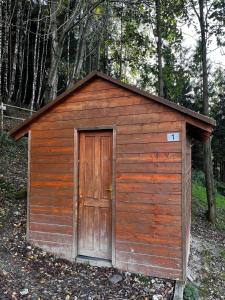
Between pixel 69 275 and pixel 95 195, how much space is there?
148 centimetres

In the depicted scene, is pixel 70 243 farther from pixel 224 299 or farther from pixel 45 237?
pixel 224 299

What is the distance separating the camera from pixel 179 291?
14.7 ft

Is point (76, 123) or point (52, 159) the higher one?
point (76, 123)

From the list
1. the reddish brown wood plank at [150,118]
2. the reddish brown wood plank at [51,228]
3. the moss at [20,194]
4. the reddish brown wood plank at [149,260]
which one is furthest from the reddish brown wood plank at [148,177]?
the moss at [20,194]

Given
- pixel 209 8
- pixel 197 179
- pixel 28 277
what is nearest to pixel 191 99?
pixel 197 179

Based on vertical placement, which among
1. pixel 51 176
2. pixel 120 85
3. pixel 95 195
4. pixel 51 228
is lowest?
pixel 51 228

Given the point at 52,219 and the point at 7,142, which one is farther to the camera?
the point at 7,142

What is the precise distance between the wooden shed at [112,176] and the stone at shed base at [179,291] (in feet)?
0.46

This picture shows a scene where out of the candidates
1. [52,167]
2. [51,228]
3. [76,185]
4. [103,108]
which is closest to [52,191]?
[52,167]

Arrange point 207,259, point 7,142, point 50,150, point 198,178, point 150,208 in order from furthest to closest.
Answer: point 198,178, point 7,142, point 207,259, point 50,150, point 150,208

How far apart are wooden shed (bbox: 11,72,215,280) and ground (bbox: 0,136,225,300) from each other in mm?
223

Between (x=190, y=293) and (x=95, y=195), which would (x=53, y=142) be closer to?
(x=95, y=195)

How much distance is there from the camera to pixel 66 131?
587 cm

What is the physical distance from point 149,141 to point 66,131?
1.74 meters
